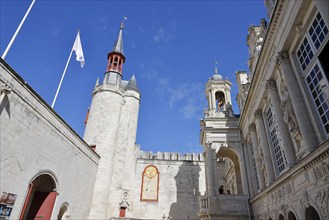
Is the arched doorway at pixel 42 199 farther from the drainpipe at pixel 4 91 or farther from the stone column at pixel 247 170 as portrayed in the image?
the stone column at pixel 247 170

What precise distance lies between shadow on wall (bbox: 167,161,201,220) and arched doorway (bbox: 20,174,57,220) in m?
14.9

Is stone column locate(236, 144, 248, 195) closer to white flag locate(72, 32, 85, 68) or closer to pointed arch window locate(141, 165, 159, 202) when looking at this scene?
pointed arch window locate(141, 165, 159, 202)

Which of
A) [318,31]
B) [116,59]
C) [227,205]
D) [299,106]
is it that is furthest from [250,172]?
[116,59]

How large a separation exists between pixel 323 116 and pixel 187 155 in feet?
73.4

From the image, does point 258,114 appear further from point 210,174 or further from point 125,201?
point 125,201

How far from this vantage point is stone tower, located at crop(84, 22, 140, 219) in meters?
20.3

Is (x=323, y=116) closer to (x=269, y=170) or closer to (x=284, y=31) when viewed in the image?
(x=284, y=31)

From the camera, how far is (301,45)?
8.60 m

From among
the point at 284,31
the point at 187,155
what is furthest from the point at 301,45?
the point at 187,155

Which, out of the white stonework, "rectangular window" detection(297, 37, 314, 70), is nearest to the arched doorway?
the white stonework

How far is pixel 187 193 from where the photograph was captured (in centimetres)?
2586

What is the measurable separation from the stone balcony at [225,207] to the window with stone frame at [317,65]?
9.75 m

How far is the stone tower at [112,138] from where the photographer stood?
20.3m

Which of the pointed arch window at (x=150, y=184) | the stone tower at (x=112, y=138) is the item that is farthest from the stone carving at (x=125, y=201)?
the pointed arch window at (x=150, y=184)
